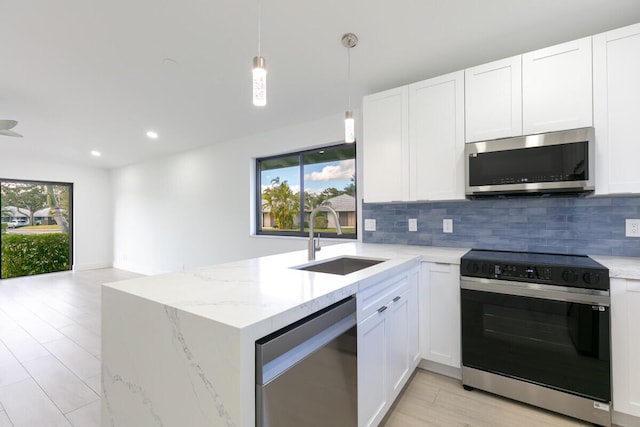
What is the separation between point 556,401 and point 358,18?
276 cm

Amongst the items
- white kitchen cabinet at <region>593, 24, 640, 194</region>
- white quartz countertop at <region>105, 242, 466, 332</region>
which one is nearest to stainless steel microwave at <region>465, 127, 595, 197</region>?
white kitchen cabinet at <region>593, 24, 640, 194</region>

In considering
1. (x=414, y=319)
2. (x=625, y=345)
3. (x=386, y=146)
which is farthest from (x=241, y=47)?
(x=625, y=345)

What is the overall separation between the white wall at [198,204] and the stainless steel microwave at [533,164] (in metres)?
1.67

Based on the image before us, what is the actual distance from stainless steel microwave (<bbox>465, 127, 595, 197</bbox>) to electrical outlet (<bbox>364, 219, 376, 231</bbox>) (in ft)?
3.51

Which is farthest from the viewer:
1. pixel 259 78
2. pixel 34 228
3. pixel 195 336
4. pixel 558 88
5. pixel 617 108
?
pixel 34 228

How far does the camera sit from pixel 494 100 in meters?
2.14

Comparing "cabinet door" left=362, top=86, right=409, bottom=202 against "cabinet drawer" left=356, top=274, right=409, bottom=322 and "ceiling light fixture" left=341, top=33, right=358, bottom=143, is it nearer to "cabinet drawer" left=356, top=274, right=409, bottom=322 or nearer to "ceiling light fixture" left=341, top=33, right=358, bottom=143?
"ceiling light fixture" left=341, top=33, right=358, bottom=143

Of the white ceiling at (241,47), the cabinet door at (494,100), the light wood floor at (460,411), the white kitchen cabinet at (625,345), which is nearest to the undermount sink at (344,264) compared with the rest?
the light wood floor at (460,411)

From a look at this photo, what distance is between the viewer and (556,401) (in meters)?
1.75

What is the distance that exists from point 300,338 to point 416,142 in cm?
202

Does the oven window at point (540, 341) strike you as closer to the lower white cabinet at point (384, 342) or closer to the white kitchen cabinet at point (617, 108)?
the lower white cabinet at point (384, 342)

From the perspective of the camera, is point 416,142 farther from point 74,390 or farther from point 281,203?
point 74,390

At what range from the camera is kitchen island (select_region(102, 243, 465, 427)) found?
81 centimetres

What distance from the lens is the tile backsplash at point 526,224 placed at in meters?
2.02
